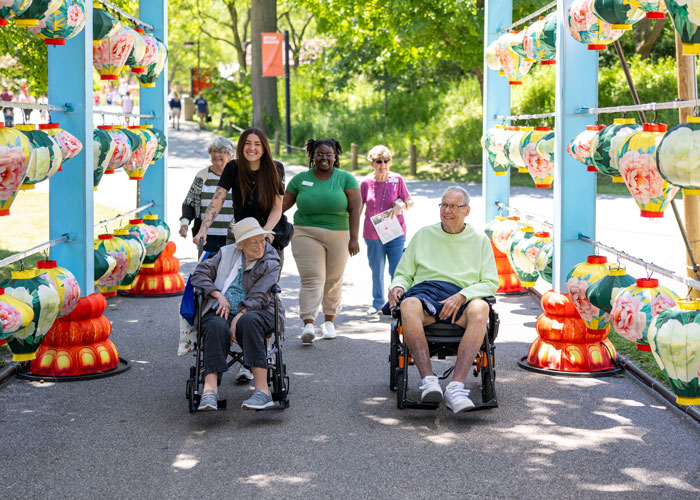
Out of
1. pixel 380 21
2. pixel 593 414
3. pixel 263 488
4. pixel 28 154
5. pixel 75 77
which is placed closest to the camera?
pixel 263 488

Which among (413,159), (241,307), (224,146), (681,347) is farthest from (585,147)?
(413,159)

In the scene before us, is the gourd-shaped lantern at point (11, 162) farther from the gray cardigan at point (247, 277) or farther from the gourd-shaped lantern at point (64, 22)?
the gray cardigan at point (247, 277)

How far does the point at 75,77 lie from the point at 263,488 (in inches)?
150

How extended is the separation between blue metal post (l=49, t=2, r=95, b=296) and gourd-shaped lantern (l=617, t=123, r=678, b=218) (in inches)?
154

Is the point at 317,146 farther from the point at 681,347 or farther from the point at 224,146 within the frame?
the point at 681,347

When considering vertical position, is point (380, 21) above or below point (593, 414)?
above

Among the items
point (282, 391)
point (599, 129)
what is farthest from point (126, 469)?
point (599, 129)

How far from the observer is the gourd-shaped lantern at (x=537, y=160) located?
8.34 meters

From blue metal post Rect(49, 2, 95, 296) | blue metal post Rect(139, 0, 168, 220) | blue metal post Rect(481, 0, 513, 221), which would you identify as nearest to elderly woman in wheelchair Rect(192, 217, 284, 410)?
blue metal post Rect(49, 2, 95, 296)

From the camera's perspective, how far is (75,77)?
7.42 metres

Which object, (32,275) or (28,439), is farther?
(32,275)

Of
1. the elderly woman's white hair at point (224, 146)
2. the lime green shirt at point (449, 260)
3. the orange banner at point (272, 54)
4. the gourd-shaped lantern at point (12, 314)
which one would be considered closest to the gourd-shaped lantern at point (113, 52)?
the elderly woman's white hair at point (224, 146)

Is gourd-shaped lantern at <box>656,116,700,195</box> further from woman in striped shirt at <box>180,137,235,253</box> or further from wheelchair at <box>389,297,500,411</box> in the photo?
woman in striped shirt at <box>180,137,235,253</box>

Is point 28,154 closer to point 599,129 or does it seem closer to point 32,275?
point 32,275
